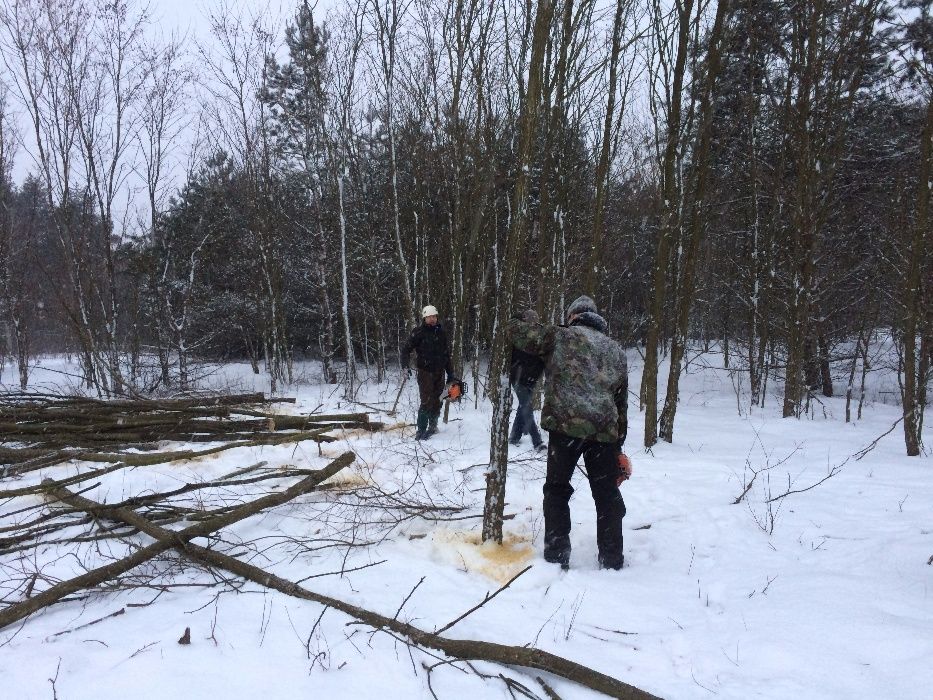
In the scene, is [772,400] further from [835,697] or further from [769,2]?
[835,697]

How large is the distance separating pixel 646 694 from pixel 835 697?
78cm

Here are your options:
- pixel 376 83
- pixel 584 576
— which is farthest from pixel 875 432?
pixel 376 83

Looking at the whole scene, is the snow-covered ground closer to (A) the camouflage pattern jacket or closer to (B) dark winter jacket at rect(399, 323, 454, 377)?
(A) the camouflage pattern jacket

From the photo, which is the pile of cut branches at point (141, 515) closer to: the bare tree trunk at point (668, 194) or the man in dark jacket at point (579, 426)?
the man in dark jacket at point (579, 426)

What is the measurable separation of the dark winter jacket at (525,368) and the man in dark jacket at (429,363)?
3763 millimetres

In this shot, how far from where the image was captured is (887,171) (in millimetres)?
13734

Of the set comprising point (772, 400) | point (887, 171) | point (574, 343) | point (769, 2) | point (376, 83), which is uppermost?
point (769, 2)

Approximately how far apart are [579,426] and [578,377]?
0.33 metres

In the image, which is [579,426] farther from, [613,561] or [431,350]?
[431,350]

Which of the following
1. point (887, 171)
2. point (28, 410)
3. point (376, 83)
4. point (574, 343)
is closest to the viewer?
point (574, 343)

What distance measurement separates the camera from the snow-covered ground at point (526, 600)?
2.28 metres

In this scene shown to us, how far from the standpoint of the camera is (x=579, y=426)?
347cm

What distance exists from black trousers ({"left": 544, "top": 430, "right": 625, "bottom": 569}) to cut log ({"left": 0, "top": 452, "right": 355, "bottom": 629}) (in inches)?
81.2

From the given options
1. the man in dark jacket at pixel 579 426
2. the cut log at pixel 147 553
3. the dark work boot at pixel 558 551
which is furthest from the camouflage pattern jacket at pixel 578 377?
the cut log at pixel 147 553
